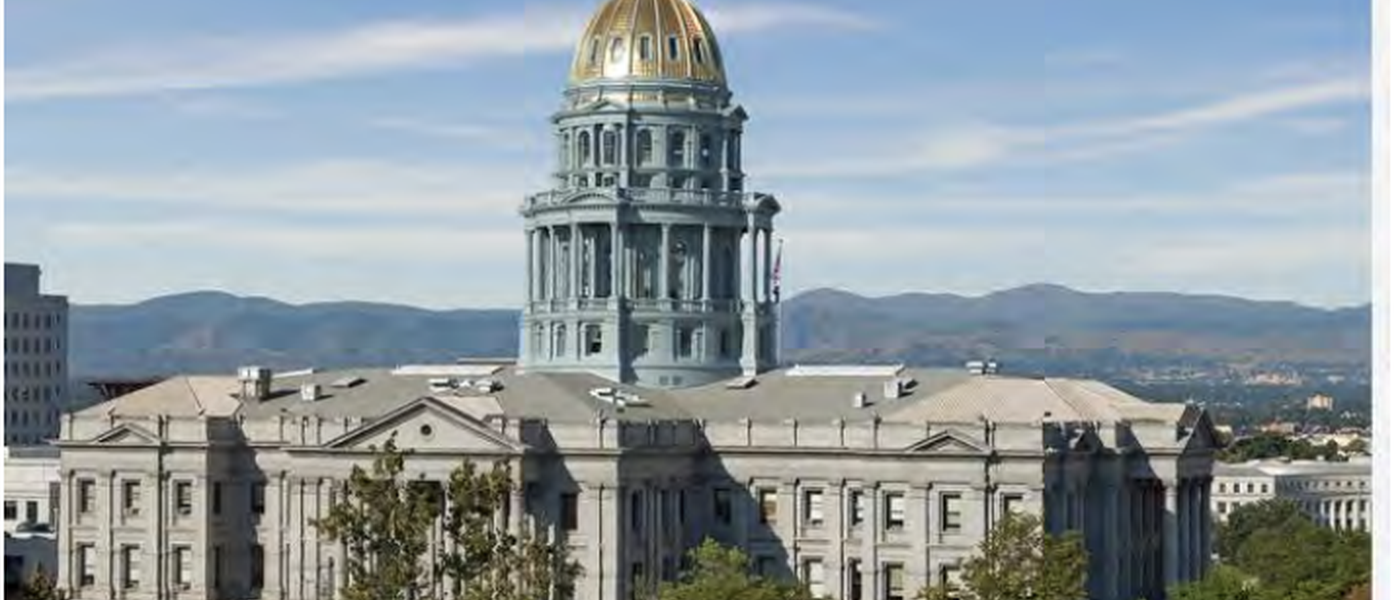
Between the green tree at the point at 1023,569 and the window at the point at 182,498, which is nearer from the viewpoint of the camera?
the green tree at the point at 1023,569

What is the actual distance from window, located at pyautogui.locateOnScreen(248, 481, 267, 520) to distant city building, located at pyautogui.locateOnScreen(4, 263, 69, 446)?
238 feet

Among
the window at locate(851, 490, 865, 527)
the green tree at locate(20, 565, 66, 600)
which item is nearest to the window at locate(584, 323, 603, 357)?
the window at locate(851, 490, 865, 527)

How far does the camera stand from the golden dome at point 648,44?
361 feet

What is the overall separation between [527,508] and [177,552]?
1562 cm

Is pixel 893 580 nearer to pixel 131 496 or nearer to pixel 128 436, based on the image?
pixel 131 496

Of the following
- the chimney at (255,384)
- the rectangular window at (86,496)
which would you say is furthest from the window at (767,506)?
the rectangular window at (86,496)

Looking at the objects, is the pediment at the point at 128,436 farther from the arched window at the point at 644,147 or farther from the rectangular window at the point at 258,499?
the arched window at the point at 644,147

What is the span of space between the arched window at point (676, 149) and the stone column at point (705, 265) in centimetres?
315

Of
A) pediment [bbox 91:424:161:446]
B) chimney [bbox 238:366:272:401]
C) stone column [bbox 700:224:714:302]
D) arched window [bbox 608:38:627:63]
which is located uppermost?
arched window [bbox 608:38:627:63]

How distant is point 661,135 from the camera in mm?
109875

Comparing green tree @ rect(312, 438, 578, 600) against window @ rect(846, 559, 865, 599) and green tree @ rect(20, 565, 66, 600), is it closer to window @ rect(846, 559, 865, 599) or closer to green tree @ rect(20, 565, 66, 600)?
green tree @ rect(20, 565, 66, 600)

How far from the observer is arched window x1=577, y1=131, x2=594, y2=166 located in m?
111

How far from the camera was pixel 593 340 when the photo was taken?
4306 inches
